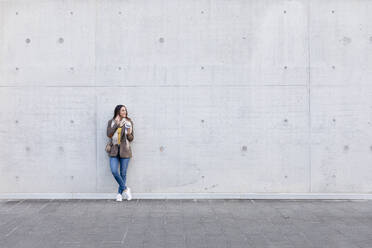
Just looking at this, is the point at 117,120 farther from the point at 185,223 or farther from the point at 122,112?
the point at 185,223

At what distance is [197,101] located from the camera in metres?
7.42

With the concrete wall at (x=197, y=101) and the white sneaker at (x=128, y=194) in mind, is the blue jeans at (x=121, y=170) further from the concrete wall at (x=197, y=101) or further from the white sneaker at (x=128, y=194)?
the concrete wall at (x=197, y=101)

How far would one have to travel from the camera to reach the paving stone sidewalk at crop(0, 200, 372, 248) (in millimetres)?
4844

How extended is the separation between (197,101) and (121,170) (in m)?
2.10

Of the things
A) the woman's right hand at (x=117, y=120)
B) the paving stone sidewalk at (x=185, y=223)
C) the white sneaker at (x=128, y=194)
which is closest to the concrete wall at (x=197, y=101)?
the white sneaker at (x=128, y=194)

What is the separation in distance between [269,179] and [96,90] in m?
4.06

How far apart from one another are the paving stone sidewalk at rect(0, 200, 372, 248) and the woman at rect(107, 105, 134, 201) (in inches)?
19.7

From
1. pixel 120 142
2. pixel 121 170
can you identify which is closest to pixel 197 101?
pixel 120 142

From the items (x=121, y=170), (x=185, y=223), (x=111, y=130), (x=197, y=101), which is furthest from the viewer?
(x=197, y=101)

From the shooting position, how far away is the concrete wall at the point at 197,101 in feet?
24.3

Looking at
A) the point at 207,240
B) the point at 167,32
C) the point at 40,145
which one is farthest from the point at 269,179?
the point at 40,145

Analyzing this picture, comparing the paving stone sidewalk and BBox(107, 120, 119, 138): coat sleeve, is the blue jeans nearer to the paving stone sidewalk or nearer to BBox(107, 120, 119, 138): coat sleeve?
the paving stone sidewalk

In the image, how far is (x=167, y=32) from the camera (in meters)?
7.43

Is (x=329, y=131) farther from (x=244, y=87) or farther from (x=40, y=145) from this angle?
(x=40, y=145)
